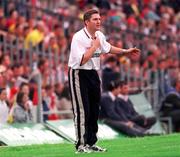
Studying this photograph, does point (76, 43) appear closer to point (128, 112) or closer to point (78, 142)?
point (78, 142)

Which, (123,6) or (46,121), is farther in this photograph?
(123,6)

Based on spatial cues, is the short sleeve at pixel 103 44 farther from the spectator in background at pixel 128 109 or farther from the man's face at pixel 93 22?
the spectator in background at pixel 128 109

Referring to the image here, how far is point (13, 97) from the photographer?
20062mm

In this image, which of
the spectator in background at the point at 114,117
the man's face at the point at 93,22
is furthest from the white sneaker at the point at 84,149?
the spectator in background at the point at 114,117

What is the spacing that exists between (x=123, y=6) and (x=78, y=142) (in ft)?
65.6

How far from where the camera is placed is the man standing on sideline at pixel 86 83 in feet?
46.0

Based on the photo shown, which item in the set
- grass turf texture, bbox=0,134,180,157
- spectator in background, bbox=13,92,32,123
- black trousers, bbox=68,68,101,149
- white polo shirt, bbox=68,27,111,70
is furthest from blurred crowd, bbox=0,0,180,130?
white polo shirt, bbox=68,27,111,70

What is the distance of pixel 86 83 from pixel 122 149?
134cm

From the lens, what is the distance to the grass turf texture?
13.5 meters

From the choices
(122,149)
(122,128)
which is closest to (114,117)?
(122,128)

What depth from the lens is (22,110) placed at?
19.8m

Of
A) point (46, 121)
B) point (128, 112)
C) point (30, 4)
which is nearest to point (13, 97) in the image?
point (46, 121)

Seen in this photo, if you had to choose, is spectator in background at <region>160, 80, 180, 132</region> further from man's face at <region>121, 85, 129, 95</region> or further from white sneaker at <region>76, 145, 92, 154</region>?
white sneaker at <region>76, 145, 92, 154</region>

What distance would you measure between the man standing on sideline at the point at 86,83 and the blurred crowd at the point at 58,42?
16.6 ft
